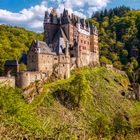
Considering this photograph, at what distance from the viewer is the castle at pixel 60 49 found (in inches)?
2707

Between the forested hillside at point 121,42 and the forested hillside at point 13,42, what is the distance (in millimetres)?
26400

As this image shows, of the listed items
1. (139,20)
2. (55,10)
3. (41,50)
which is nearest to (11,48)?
(55,10)

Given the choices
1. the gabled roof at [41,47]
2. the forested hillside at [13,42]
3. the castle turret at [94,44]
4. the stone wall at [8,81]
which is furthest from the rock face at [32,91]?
the castle turret at [94,44]

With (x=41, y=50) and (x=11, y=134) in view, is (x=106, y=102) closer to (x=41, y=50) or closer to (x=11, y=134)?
(x=41, y=50)

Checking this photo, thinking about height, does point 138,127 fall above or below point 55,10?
below

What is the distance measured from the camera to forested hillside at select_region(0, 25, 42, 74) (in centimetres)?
10332

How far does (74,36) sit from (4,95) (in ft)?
137

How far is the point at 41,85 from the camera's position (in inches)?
2628

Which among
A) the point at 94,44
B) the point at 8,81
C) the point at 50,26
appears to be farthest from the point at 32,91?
the point at 94,44

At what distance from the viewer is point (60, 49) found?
77.5 m

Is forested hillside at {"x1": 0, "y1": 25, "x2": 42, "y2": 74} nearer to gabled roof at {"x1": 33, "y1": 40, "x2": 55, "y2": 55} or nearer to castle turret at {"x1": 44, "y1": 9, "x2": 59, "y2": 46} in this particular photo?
castle turret at {"x1": 44, "y1": 9, "x2": 59, "y2": 46}

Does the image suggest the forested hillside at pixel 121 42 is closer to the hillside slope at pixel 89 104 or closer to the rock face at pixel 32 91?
the hillside slope at pixel 89 104

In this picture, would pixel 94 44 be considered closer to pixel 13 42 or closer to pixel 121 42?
pixel 13 42

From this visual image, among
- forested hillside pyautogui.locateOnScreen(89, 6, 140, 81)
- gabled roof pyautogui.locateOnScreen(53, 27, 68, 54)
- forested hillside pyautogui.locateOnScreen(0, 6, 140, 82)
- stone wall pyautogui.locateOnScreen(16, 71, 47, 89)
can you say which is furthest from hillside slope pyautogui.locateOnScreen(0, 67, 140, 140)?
forested hillside pyautogui.locateOnScreen(89, 6, 140, 81)
